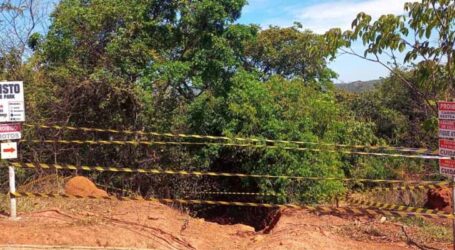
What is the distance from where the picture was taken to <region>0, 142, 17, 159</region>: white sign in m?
7.18

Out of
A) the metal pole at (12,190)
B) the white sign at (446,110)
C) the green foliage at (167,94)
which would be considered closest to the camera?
the white sign at (446,110)

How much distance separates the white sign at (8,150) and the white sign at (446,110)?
18.0 ft

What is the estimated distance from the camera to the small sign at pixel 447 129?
6.16m

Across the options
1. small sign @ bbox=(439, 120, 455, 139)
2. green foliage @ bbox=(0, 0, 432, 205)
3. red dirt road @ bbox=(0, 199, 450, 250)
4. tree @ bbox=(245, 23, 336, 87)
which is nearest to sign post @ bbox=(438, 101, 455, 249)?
small sign @ bbox=(439, 120, 455, 139)

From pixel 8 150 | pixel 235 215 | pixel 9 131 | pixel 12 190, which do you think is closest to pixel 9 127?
pixel 9 131

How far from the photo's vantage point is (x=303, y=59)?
81.0 ft

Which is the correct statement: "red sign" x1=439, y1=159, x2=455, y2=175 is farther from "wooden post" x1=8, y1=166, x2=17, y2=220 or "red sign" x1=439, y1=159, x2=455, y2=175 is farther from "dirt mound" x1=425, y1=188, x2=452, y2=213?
"wooden post" x1=8, y1=166, x2=17, y2=220

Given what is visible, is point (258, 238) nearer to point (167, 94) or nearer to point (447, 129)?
point (447, 129)

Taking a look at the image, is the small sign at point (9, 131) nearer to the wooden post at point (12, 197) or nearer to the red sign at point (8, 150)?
the red sign at point (8, 150)

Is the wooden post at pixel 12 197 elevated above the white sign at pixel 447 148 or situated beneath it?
situated beneath

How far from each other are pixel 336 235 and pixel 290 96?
7285 mm

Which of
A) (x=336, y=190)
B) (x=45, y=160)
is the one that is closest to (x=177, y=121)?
(x=45, y=160)

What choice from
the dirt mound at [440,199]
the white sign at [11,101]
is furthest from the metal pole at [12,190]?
the dirt mound at [440,199]

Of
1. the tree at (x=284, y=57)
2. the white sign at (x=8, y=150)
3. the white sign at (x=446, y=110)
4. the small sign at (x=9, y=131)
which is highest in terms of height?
the tree at (x=284, y=57)
